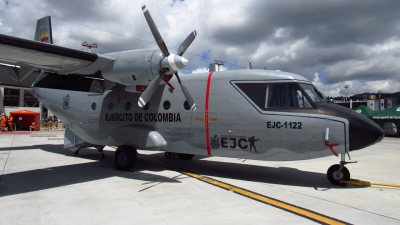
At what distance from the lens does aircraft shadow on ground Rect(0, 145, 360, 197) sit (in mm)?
7621

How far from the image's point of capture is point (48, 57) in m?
7.49

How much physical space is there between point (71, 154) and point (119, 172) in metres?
5.62

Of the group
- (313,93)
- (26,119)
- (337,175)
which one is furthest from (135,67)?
(26,119)

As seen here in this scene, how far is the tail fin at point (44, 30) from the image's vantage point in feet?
45.2

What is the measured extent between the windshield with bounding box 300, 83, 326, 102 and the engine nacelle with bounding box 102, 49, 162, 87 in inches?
163

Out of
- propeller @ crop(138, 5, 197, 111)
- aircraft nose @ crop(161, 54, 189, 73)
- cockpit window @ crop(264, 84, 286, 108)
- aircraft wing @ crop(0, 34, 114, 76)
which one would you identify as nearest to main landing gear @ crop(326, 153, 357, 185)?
cockpit window @ crop(264, 84, 286, 108)

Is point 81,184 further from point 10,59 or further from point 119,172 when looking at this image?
point 10,59

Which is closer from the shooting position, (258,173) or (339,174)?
(339,174)

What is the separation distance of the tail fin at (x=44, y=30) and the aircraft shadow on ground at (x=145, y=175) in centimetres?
685

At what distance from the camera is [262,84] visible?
26.6 feet

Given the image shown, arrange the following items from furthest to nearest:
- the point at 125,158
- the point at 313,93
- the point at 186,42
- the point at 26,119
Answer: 1. the point at 26,119
2. the point at 125,158
3. the point at 186,42
4. the point at 313,93

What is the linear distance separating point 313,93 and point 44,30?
13.0 m

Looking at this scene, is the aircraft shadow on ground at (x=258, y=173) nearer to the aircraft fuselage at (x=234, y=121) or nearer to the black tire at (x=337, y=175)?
the black tire at (x=337, y=175)

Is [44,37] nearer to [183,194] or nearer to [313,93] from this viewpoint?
[183,194]
